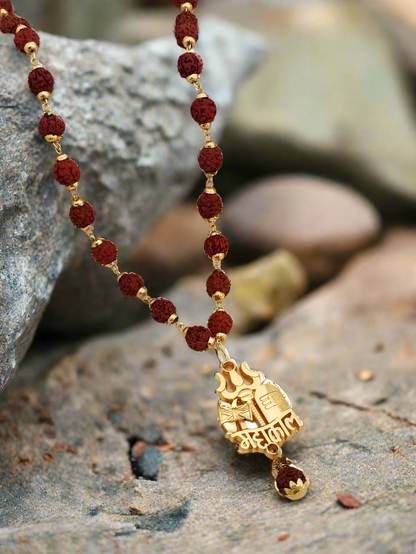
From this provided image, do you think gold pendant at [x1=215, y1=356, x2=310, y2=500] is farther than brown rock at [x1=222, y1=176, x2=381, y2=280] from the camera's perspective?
No

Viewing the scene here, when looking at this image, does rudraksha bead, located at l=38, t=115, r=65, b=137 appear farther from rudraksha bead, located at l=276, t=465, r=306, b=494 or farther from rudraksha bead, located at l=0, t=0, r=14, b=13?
rudraksha bead, located at l=276, t=465, r=306, b=494

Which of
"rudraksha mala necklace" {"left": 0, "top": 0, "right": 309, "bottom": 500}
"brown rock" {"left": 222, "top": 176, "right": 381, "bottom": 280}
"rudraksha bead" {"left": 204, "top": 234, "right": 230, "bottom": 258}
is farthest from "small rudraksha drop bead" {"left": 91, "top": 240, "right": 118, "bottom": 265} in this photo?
"brown rock" {"left": 222, "top": 176, "right": 381, "bottom": 280}

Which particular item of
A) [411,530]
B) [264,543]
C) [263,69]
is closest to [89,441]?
[264,543]

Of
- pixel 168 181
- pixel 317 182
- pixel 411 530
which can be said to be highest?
pixel 317 182

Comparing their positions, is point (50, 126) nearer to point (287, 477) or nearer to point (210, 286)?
point (210, 286)

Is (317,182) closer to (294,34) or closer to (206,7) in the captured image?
(294,34)

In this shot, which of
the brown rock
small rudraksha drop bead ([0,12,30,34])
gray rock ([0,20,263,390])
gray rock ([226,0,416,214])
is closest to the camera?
gray rock ([0,20,263,390])

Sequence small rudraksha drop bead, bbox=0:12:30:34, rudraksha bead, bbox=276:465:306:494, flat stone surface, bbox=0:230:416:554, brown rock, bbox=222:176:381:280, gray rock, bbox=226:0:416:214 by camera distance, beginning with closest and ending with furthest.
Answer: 1. flat stone surface, bbox=0:230:416:554
2. rudraksha bead, bbox=276:465:306:494
3. small rudraksha drop bead, bbox=0:12:30:34
4. brown rock, bbox=222:176:381:280
5. gray rock, bbox=226:0:416:214

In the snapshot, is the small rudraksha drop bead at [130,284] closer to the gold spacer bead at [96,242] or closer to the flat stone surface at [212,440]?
the gold spacer bead at [96,242]
